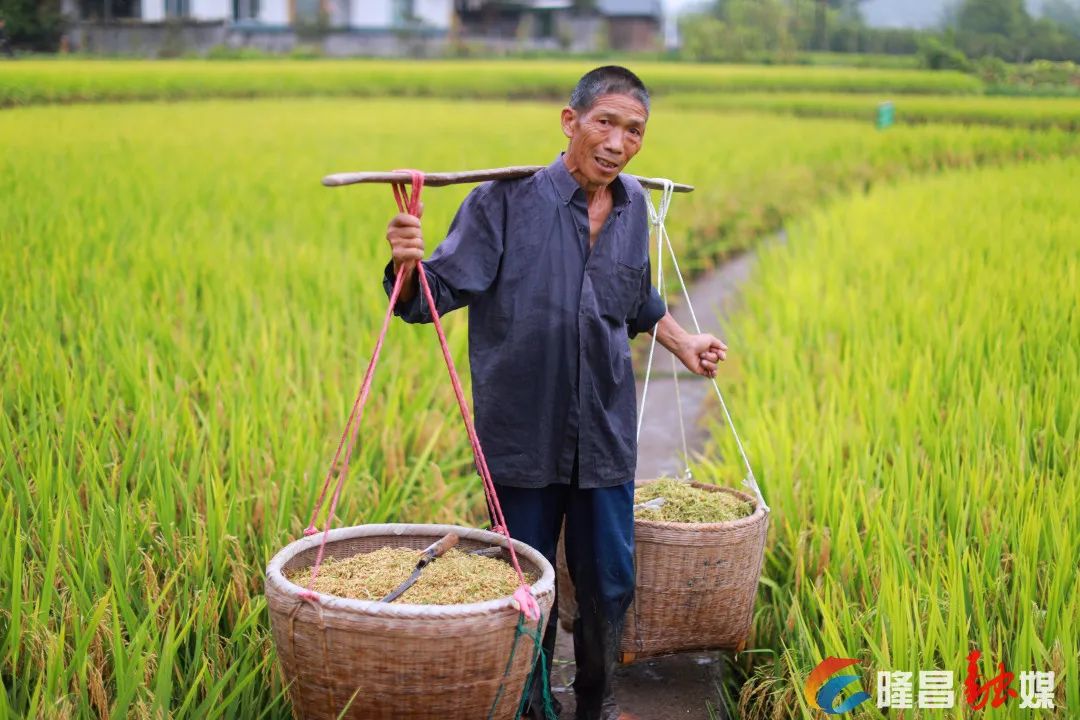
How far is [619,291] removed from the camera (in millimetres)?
2188

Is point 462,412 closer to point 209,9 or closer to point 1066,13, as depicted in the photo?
point 1066,13

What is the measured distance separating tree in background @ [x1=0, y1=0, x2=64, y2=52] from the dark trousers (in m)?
Result: 3.73

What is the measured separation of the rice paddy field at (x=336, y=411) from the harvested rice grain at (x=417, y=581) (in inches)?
9.1

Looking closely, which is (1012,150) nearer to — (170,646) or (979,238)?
(979,238)

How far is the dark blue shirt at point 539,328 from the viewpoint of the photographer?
2111 mm

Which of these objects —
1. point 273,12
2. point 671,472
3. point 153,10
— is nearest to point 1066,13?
point 671,472

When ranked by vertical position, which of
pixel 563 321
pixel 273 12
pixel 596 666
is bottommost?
pixel 596 666

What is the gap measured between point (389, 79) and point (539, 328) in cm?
1453

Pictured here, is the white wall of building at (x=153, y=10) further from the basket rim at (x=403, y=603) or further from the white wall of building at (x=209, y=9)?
the basket rim at (x=403, y=603)

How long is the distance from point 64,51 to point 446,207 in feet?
8.06

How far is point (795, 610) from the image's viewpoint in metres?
2.39

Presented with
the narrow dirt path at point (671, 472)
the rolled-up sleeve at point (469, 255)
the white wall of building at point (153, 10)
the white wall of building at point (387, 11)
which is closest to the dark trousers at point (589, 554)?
the narrow dirt path at point (671, 472)

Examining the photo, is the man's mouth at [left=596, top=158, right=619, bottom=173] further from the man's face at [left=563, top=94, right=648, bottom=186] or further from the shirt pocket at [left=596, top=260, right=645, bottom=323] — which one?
the shirt pocket at [left=596, top=260, right=645, bottom=323]

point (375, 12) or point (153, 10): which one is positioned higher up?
point (375, 12)
